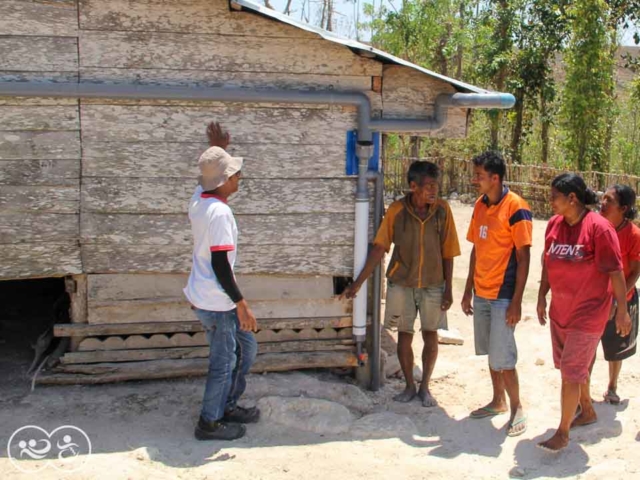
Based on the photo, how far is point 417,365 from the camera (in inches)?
234

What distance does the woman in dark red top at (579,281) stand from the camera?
12.6 ft

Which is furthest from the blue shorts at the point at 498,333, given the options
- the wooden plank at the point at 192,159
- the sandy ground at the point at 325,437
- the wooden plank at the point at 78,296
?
the wooden plank at the point at 78,296

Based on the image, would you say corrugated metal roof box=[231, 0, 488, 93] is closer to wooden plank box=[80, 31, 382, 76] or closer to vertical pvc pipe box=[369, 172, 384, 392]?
wooden plank box=[80, 31, 382, 76]

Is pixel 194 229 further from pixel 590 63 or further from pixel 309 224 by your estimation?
pixel 590 63

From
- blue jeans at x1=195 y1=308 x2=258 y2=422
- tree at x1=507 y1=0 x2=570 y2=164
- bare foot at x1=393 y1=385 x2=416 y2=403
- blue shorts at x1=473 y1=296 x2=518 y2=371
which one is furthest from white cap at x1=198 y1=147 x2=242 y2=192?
tree at x1=507 y1=0 x2=570 y2=164

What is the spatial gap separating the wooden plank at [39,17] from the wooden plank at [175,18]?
0.25ft

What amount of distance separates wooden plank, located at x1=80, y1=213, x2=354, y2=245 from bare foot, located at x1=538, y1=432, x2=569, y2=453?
1.75 m

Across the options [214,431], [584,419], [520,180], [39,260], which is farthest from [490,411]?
[520,180]

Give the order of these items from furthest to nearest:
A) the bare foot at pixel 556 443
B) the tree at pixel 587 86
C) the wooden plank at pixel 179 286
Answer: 1. the tree at pixel 587 86
2. the wooden plank at pixel 179 286
3. the bare foot at pixel 556 443

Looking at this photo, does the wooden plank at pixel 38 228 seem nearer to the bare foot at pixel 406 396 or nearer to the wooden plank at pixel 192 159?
the wooden plank at pixel 192 159

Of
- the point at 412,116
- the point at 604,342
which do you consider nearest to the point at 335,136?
the point at 412,116

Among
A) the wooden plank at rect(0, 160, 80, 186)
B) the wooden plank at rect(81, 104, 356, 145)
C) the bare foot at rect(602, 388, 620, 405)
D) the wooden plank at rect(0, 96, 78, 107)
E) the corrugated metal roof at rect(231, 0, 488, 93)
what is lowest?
the bare foot at rect(602, 388, 620, 405)

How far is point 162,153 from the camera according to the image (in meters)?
4.45

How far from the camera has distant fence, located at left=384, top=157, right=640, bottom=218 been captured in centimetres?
1380
